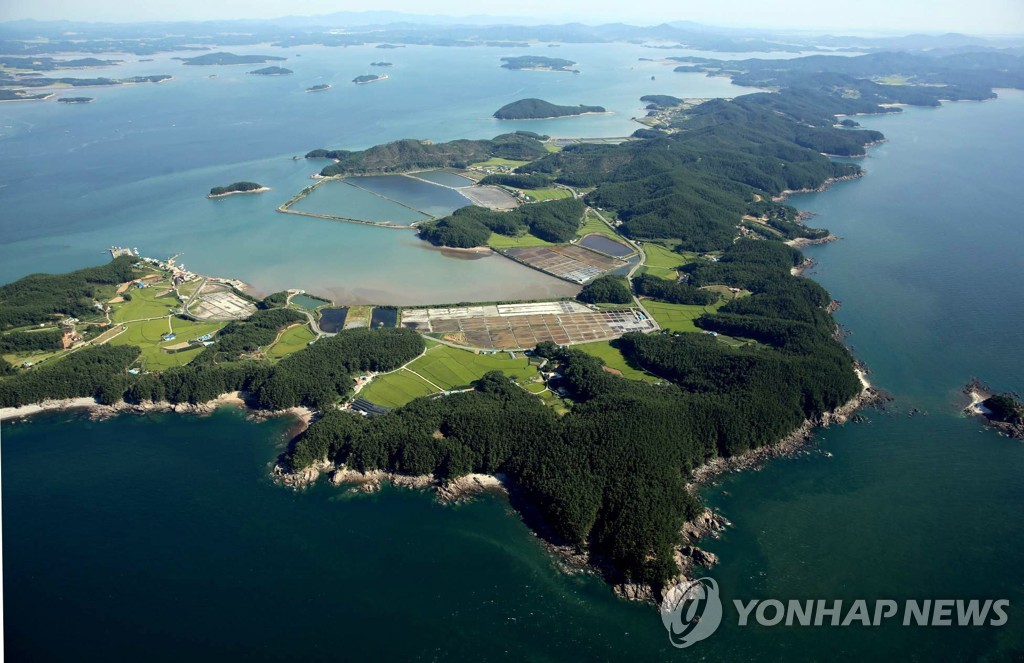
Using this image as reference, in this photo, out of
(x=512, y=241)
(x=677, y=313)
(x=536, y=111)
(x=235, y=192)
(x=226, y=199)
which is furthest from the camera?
(x=536, y=111)

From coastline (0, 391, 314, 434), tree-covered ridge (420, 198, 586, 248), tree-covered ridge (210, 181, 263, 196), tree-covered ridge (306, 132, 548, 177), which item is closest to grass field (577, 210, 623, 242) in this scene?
tree-covered ridge (420, 198, 586, 248)

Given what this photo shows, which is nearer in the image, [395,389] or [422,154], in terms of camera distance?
[395,389]

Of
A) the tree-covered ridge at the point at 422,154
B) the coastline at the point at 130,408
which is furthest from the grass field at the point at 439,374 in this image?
the tree-covered ridge at the point at 422,154

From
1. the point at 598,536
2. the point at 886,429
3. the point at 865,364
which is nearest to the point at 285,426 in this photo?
the point at 598,536

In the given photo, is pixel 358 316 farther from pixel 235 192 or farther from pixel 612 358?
pixel 235 192

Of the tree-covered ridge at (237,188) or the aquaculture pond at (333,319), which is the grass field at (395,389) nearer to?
the aquaculture pond at (333,319)

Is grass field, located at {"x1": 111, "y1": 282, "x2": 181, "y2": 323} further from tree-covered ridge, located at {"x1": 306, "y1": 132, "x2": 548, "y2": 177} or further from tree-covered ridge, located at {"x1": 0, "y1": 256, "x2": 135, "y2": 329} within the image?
tree-covered ridge, located at {"x1": 306, "y1": 132, "x2": 548, "y2": 177}

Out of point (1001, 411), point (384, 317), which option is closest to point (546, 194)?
point (384, 317)

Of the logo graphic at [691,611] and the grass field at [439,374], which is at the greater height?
the grass field at [439,374]
